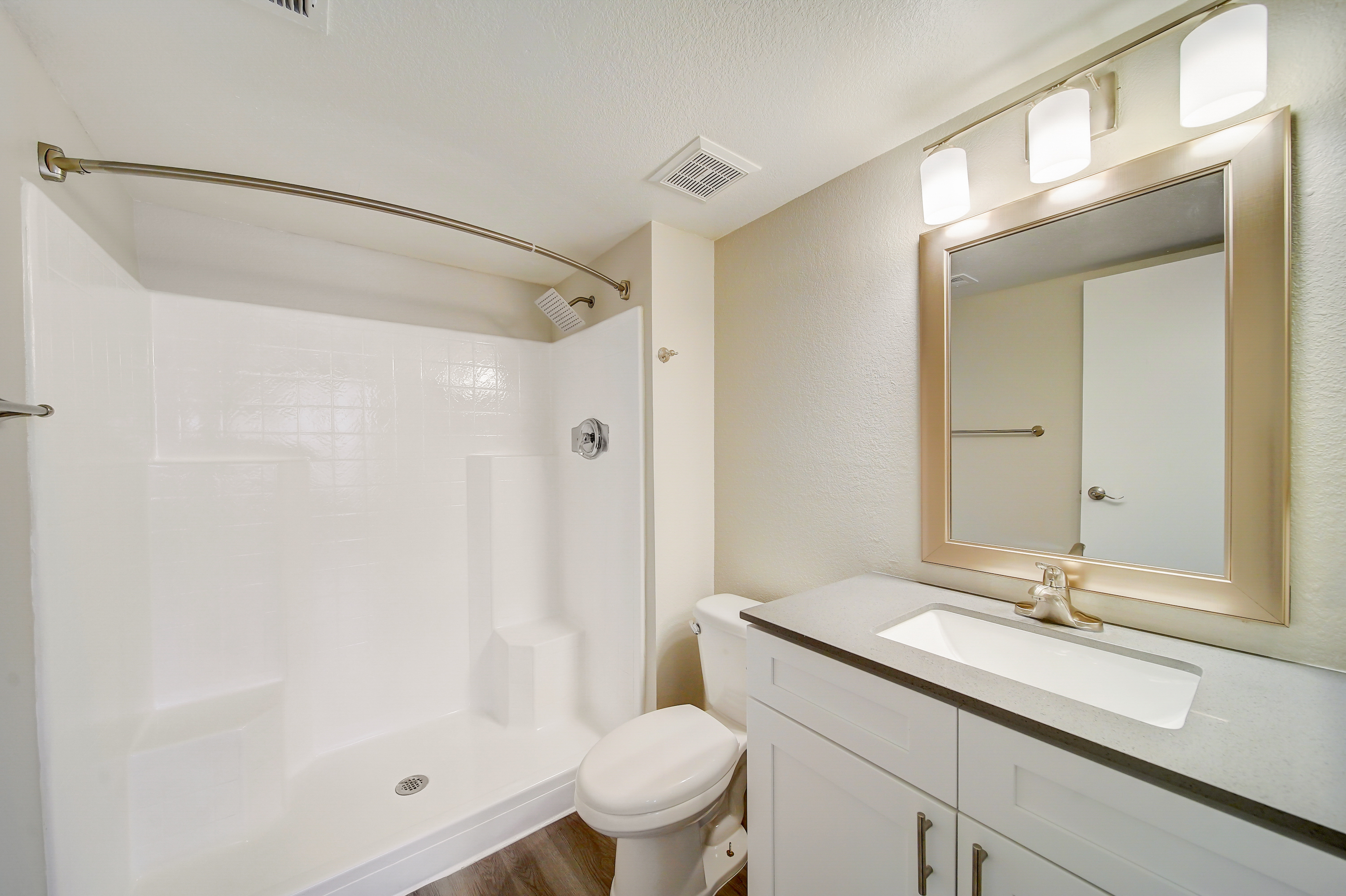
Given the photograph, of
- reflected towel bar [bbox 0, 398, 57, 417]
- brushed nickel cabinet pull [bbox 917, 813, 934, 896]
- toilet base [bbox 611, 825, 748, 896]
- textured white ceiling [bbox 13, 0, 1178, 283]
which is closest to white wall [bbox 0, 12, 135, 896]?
reflected towel bar [bbox 0, 398, 57, 417]

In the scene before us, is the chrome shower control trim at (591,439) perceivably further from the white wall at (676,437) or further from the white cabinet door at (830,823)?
the white cabinet door at (830,823)

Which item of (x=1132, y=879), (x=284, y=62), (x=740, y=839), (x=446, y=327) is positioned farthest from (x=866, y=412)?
(x=446, y=327)

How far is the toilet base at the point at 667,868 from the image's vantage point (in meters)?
1.29

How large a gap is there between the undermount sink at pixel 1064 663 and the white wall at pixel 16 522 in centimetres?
169

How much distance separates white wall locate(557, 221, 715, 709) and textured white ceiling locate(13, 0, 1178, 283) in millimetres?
355

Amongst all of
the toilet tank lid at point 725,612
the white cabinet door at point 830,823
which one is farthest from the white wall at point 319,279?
the white cabinet door at point 830,823

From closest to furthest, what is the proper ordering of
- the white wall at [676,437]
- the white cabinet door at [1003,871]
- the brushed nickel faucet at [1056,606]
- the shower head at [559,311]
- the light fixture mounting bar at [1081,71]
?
the white cabinet door at [1003,871] < the light fixture mounting bar at [1081,71] < the brushed nickel faucet at [1056,606] < the white wall at [676,437] < the shower head at [559,311]

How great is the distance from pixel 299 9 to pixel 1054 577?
6.50ft

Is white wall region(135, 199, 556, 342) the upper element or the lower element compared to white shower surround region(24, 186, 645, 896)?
upper

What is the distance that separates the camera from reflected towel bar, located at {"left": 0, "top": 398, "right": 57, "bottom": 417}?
2.70ft

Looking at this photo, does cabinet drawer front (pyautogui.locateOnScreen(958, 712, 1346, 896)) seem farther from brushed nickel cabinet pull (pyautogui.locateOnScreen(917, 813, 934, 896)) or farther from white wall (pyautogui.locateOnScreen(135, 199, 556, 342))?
white wall (pyautogui.locateOnScreen(135, 199, 556, 342))

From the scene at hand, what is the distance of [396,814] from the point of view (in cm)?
162

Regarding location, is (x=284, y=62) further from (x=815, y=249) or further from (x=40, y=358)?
(x=815, y=249)

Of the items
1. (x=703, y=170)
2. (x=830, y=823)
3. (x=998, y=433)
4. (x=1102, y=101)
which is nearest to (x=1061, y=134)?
(x=1102, y=101)
